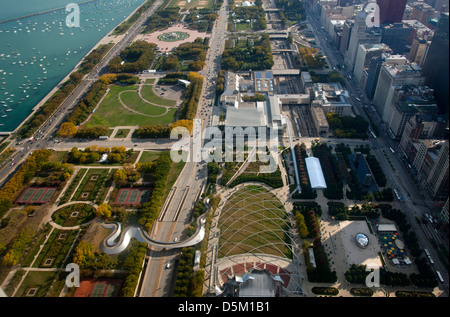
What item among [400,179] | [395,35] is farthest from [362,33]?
[400,179]

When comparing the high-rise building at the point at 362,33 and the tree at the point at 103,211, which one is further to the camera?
the high-rise building at the point at 362,33

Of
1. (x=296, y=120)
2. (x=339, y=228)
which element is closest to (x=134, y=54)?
(x=296, y=120)

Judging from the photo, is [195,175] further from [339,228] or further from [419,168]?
[419,168]

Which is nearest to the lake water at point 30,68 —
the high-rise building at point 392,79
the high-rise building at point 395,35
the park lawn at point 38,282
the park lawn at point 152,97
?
the park lawn at point 152,97

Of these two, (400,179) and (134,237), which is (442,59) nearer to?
(400,179)

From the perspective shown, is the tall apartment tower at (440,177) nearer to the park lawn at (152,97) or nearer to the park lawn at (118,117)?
the park lawn at (118,117)

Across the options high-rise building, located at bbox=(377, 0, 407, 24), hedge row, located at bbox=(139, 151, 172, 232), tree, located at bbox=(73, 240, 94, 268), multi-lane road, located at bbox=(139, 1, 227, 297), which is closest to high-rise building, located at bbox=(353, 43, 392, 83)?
high-rise building, located at bbox=(377, 0, 407, 24)

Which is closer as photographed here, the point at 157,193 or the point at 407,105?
the point at 157,193

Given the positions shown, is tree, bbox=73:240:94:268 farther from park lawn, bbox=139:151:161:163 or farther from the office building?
the office building
